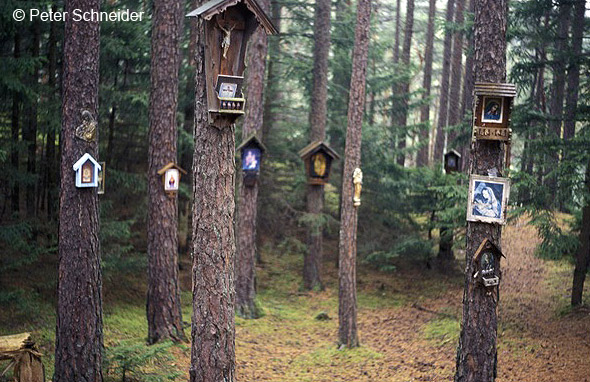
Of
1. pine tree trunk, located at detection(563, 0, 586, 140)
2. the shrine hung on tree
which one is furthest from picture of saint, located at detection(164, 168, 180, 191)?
pine tree trunk, located at detection(563, 0, 586, 140)

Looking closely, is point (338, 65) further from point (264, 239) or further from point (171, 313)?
point (171, 313)

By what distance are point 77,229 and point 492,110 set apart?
5.43 meters

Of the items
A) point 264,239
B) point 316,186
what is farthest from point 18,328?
point 264,239

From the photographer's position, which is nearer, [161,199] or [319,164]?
[161,199]

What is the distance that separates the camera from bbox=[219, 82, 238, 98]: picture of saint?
5785mm

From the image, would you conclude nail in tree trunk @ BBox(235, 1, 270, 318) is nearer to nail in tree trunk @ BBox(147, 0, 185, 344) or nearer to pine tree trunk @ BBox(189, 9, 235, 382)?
nail in tree trunk @ BBox(147, 0, 185, 344)

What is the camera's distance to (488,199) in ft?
21.5

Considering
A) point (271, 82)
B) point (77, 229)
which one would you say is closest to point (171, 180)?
point (77, 229)

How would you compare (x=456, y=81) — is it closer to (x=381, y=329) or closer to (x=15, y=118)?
(x=381, y=329)

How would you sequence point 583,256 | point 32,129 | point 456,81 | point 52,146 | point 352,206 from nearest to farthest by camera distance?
point 583,256, point 352,206, point 52,146, point 32,129, point 456,81

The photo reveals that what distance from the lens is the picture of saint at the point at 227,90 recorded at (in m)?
5.79

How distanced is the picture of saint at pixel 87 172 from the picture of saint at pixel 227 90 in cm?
259

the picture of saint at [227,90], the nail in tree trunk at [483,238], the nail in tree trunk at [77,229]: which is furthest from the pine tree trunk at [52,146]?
the nail in tree trunk at [483,238]

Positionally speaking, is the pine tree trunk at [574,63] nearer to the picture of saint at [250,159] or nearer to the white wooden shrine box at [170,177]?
the picture of saint at [250,159]
